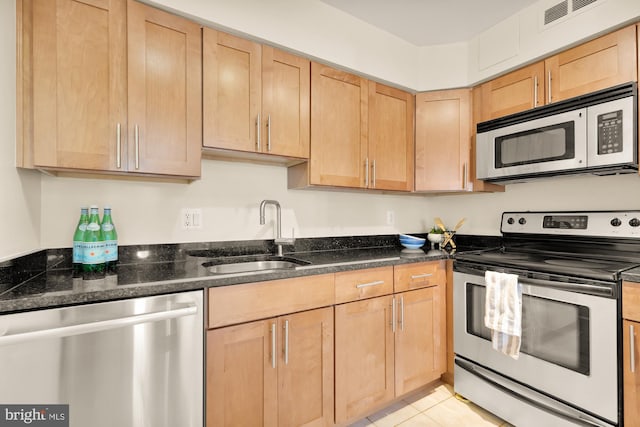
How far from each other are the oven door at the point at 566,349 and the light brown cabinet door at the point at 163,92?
182 cm

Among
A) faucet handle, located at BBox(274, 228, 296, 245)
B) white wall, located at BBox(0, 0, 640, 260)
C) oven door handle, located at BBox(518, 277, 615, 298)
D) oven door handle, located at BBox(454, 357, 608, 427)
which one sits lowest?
oven door handle, located at BBox(454, 357, 608, 427)

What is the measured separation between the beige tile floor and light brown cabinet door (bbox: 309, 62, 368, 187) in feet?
4.71

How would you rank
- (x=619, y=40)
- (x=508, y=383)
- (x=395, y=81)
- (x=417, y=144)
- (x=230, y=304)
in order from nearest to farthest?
(x=230, y=304) → (x=619, y=40) → (x=508, y=383) → (x=395, y=81) → (x=417, y=144)

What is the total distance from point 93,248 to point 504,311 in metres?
2.06

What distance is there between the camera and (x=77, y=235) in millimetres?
1399

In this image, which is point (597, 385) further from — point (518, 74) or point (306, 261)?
point (518, 74)

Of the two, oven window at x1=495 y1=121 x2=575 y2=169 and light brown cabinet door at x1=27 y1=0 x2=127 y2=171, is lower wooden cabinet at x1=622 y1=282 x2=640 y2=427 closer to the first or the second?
oven window at x1=495 y1=121 x2=575 y2=169

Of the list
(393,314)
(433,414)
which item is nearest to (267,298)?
(393,314)

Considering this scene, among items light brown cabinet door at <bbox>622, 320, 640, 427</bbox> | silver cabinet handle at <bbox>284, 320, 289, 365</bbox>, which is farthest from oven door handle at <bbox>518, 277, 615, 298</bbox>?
silver cabinet handle at <bbox>284, 320, 289, 365</bbox>

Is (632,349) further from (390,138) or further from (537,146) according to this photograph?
(390,138)

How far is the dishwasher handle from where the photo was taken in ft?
3.07

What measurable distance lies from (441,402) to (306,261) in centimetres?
131

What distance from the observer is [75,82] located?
127 cm

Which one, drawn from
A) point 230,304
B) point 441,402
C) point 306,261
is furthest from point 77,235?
point 441,402
